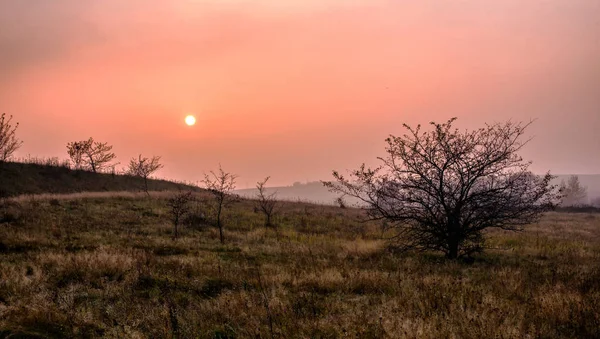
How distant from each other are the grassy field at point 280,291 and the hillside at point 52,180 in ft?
78.0

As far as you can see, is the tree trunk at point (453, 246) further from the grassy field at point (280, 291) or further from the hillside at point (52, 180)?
the hillside at point (52, 180)

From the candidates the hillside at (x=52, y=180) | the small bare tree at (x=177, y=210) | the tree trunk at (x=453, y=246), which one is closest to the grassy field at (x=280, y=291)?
the tree trunk at (x=453, y=246)

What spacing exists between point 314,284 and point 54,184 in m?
38.0

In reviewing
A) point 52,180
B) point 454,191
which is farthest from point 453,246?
point 52,180

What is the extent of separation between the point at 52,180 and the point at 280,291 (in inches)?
1525

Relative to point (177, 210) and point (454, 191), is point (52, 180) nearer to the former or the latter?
point (177, 210)

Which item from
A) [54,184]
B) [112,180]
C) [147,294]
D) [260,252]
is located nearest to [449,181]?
[260,252]

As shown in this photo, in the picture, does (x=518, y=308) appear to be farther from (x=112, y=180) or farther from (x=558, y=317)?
(x=112, y=180)

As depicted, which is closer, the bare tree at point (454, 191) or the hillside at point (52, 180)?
the bare tree at point (454, 191)

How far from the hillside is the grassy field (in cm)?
2376

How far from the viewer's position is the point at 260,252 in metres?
11.8

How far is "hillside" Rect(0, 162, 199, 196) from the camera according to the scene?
32625mm

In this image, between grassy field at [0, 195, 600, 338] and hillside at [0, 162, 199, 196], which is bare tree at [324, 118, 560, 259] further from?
hillside at [0, 162, 199, 196]

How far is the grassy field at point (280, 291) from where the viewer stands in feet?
15.0
